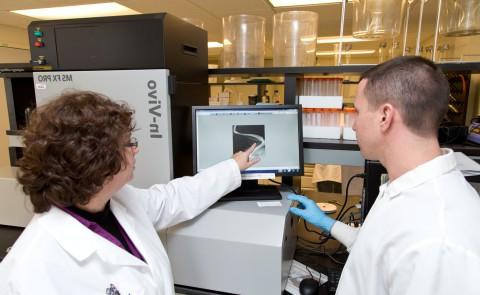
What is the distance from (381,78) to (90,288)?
0.83m

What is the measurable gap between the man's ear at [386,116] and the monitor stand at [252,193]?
544mm

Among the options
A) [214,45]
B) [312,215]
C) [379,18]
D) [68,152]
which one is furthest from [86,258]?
[214,45]

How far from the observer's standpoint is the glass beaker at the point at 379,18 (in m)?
1.44

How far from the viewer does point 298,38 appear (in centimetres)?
139

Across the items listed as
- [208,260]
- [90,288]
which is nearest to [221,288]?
[208,260]

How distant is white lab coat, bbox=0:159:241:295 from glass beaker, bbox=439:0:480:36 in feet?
4.68

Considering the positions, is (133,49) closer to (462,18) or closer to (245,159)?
(245,159)

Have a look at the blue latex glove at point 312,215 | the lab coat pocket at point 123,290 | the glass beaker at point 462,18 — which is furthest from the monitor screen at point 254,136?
the glass beaker at point 462,18

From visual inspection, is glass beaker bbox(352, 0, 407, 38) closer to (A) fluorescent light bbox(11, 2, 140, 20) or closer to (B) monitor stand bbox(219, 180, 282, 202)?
(B) monitor stand bbox(219, 180, 282, 202)

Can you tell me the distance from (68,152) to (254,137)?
69 cm

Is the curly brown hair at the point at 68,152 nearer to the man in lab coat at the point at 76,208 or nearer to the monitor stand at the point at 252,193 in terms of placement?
the man in lab coat at the point at 76,208

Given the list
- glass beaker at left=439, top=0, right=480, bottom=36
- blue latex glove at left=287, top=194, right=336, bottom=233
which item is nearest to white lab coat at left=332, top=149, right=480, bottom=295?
blue latex glove at left=287, top=194, right=336, bottom=233

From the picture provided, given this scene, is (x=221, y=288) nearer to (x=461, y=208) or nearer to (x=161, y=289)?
(x=161, y=289)

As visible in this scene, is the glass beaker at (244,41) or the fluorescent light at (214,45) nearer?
the glass beaker at (244,41)
